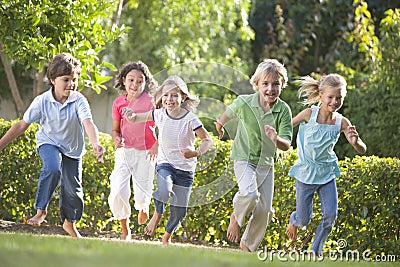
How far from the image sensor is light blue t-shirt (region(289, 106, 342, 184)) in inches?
264

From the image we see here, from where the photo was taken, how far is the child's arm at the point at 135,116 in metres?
6.97

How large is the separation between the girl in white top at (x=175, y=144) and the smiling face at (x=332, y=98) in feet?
3.50

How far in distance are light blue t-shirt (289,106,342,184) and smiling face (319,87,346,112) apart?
0.11 meters

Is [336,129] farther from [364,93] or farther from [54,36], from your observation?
[364,93]

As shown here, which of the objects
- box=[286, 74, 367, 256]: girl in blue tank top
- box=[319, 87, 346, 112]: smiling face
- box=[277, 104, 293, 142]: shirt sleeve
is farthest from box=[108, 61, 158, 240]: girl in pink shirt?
box=[319, 87, 346, 112]: smiling face

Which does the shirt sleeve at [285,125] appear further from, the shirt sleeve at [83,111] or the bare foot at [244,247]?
the shirt sleeve at [83,111]

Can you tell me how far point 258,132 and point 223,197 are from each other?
1.90 metres

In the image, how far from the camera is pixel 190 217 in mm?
8516

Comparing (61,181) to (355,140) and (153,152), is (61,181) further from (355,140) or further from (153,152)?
(355,140)

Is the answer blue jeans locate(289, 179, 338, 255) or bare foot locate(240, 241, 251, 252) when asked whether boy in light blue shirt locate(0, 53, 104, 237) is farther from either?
blue jeans locate(289, 179, 338, 255)

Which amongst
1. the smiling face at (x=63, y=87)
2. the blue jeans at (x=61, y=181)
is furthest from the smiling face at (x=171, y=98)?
the blue jeans at (x=61, y=181)

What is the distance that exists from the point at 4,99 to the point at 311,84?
8.82 meters

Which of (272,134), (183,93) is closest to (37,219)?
(183,93)

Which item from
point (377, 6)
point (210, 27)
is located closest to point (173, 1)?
point (210, 27)
